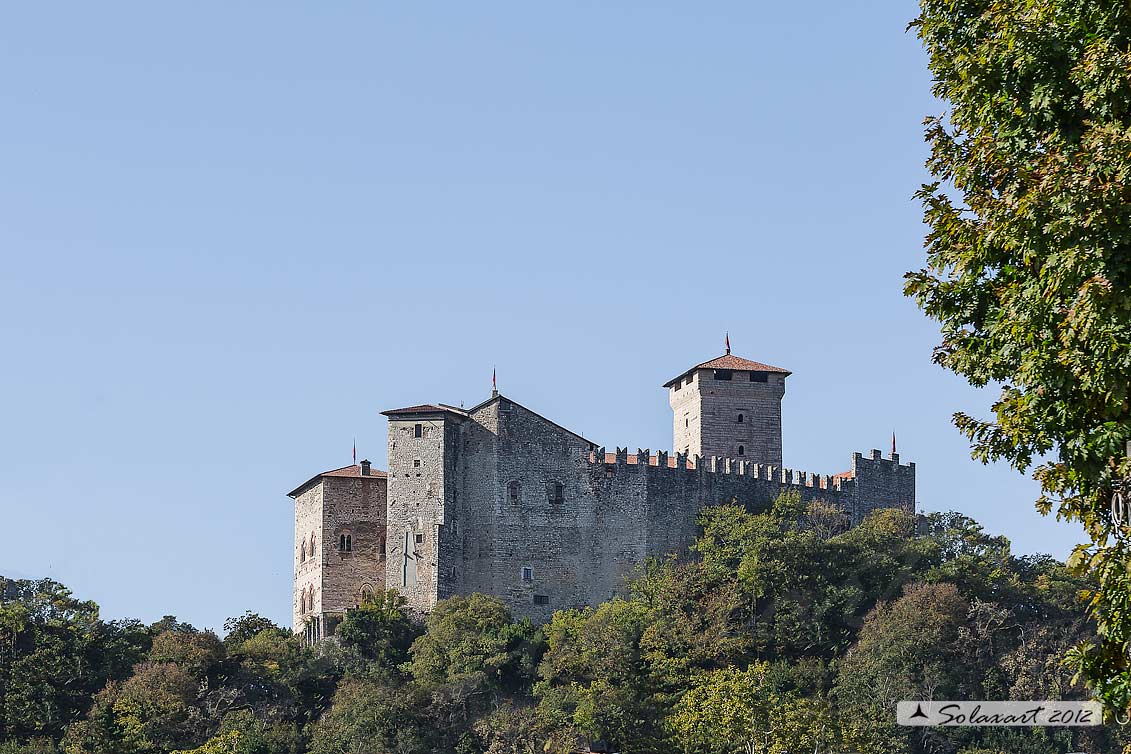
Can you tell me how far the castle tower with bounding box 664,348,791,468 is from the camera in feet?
245

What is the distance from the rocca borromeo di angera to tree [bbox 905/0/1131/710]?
47.7 m

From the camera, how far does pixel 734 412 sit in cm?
7512

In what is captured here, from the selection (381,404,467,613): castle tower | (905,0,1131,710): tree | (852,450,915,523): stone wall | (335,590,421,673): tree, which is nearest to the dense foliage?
(335,590,421,673): tree

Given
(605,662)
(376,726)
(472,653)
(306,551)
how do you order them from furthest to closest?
(306,551) → (472,653) → (605,662) → (376,726)

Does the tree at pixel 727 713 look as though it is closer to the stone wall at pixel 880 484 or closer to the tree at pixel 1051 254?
the stone wall at pixel 880 484

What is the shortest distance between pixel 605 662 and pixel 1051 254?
151ft

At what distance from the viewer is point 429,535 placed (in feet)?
221

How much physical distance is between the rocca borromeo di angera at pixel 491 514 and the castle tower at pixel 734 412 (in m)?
2.53

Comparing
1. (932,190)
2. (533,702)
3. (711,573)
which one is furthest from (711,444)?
(932,190)

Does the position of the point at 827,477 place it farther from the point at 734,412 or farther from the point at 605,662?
the point at 605,662

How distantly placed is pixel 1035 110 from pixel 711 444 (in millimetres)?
55057

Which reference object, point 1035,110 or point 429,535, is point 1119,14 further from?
point 429,535

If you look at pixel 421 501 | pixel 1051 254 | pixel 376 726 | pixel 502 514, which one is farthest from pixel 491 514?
pixel 1051 254

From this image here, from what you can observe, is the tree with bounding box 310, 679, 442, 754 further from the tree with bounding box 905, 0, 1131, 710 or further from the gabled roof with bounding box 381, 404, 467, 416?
the tree with bounding box 905, 0, 1131, 710
